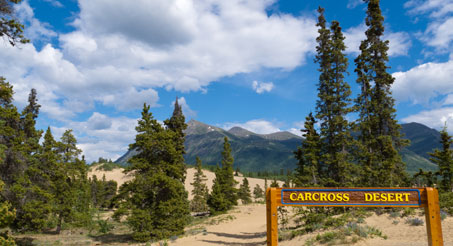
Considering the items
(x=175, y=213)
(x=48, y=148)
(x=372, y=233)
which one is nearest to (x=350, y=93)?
(x=372, y=233)

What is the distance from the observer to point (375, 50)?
83.7 ft

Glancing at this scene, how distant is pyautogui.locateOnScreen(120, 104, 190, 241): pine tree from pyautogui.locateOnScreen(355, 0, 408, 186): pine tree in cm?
1645

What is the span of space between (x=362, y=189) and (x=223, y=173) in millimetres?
40896

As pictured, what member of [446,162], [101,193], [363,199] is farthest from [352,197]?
[101,193]

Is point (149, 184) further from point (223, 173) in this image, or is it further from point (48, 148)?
point (223, 173)

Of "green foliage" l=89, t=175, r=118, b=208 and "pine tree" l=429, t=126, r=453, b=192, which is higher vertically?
"pine tree" l=429, t=126, r=453, b=192

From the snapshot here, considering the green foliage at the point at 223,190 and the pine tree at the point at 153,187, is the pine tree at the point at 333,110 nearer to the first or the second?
the pine tree at the point at 153,187

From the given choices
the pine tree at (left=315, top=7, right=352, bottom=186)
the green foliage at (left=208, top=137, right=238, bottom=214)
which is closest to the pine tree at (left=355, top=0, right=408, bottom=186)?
the pine tree at (left=315, top=7, right=352, bottom=186)

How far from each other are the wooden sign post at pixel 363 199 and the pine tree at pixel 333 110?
14.0 meters

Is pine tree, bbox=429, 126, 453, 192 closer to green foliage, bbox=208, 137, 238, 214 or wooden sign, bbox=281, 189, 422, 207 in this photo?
wooden sign, bbox=281, 189, 422, 207

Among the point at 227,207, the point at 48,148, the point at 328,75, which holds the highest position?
the point at 328,75

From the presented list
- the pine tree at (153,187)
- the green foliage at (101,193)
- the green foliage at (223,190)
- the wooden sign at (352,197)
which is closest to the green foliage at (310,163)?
the pine tree at (153,187)

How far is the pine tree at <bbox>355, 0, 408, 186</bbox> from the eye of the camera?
23219 mm

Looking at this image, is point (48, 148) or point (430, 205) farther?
point (48, 148)
